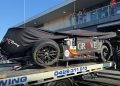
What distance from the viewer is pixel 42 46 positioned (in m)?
8.33

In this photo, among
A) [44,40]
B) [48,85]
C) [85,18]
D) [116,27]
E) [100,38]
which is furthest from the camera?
[85,18]

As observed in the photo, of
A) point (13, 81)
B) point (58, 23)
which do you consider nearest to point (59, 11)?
point (58, 23)

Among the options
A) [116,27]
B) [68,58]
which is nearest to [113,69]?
[68,58]

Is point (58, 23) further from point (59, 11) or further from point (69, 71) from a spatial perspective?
point (69, 71)

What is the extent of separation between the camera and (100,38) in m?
10.7

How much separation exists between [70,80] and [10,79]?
2.47 m

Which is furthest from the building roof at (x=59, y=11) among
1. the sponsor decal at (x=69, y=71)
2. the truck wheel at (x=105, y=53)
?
the sponsor decal at (x=69, y=71)

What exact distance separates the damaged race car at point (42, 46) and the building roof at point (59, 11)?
59.5 ft

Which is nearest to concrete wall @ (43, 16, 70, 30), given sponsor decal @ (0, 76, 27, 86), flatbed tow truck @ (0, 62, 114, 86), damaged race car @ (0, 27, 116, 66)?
damaged race car @ (0, 27, 116, 66)

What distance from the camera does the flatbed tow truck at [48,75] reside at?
6.97 meters

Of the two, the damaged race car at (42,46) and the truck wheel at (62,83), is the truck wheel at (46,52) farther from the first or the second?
the truck wheel at (62,83)

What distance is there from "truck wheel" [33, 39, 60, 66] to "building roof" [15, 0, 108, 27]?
63.0ft

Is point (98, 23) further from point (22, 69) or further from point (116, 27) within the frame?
point (22, 69)

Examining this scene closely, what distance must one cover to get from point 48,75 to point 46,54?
3.02ft
